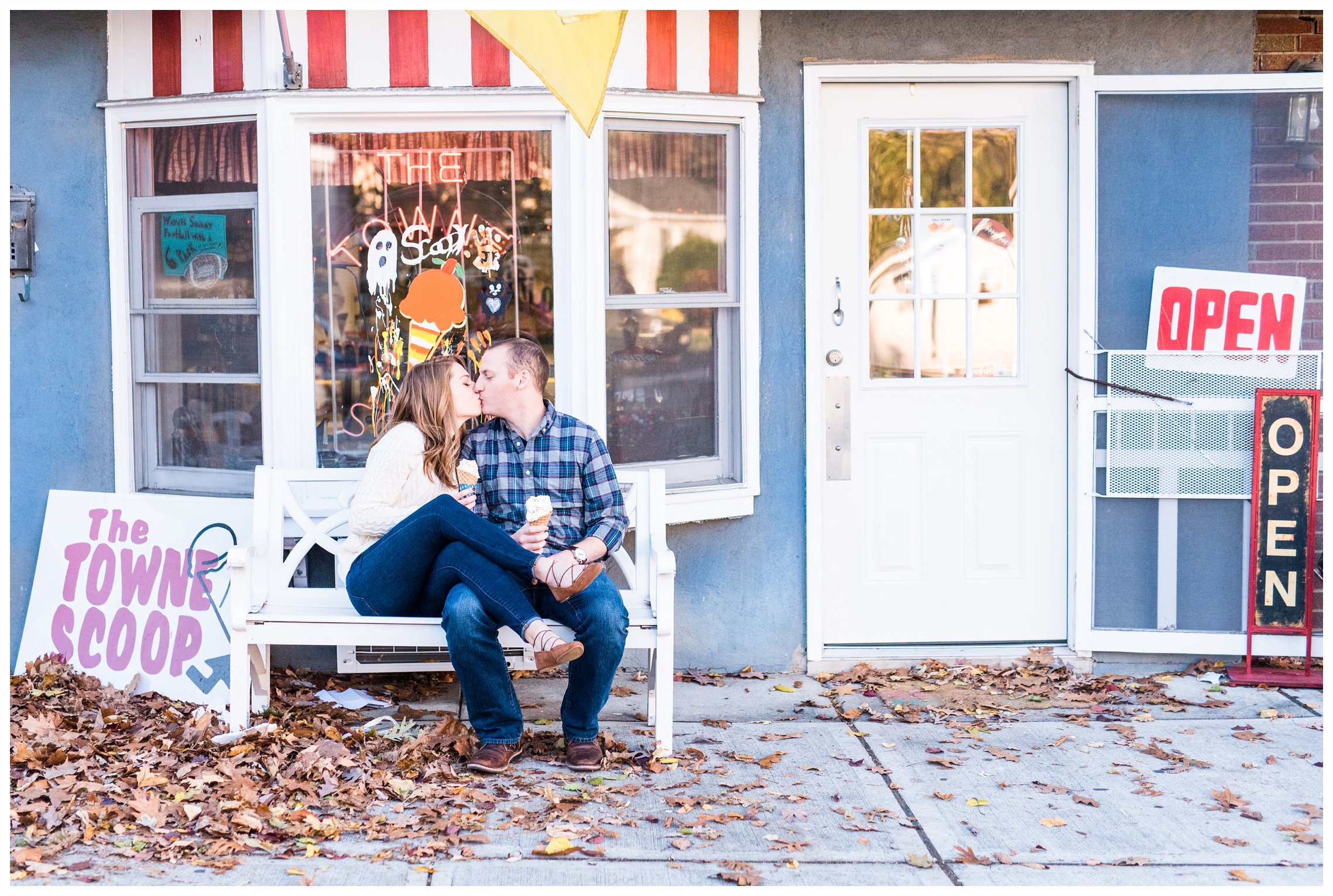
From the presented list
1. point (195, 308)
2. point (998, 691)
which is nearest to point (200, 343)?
point (195, 308)

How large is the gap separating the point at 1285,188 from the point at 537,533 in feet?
11.2

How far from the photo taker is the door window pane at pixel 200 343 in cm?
503

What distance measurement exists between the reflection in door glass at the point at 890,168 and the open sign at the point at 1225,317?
3.61 ft

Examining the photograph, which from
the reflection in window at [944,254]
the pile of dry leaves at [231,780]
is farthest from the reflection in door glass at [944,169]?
the pile of dry leaves at [231,780]

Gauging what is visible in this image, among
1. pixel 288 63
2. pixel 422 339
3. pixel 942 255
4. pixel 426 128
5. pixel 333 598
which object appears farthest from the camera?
pixel 942 255

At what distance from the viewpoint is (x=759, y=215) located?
5059 millimetres

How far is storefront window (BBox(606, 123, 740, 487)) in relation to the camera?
16.3 ft

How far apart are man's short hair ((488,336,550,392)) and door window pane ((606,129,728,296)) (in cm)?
70

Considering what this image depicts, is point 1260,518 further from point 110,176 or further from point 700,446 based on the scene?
point 110,176

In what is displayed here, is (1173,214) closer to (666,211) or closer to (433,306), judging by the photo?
(666,211)

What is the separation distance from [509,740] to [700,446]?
162cm

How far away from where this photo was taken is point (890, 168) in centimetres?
516

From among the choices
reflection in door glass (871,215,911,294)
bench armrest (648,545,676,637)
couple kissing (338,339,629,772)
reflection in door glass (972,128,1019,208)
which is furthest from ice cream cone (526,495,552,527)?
reflection in door glass (972,128,1019,208)

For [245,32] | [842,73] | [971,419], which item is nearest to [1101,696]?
[971,419]
